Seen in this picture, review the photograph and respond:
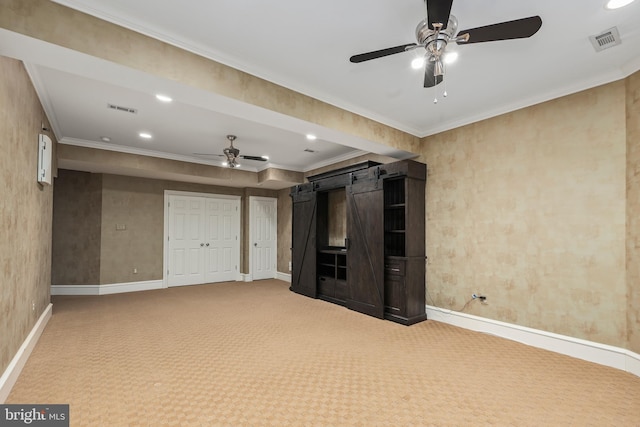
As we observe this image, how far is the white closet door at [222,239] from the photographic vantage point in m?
7.38

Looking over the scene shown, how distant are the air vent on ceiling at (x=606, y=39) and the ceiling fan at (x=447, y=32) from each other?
113 centimetres

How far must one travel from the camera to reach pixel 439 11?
5.56 feet

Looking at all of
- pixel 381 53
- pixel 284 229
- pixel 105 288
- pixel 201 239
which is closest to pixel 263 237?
pixel 284 229

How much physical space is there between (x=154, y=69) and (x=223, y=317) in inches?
133

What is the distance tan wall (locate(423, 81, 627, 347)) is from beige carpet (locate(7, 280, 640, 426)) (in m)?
0.49

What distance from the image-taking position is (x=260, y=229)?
7879 mm

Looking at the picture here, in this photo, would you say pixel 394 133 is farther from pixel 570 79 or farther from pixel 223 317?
pixel 223 317

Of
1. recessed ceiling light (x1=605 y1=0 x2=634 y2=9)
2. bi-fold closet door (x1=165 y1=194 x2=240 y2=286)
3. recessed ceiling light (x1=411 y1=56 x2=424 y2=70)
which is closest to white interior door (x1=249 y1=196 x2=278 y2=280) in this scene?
bi-fold closet door (x1=165 y1=194 x2=240 y2=286)

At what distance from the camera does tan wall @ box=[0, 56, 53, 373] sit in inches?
88.0

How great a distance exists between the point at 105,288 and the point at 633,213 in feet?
26.3

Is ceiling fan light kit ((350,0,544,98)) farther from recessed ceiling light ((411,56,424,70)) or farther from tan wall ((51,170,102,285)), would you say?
tan wall ((51,170,102,285))

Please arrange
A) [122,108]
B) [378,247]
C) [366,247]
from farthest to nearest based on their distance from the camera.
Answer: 1. [366,247]
2. [378,247]
3. [122,108]

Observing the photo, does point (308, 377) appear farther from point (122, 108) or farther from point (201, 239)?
point (201, 239)

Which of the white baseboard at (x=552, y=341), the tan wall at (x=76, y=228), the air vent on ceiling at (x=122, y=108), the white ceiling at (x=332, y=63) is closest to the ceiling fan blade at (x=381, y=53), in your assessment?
the white ceiling at (x=332, y=63)
